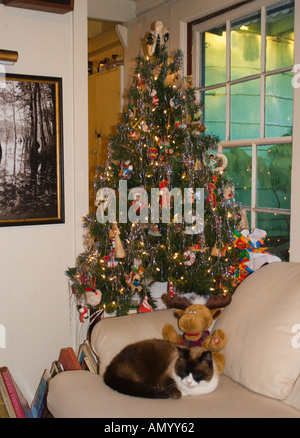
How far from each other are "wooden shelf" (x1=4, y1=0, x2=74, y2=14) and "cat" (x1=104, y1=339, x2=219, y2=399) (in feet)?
5.98

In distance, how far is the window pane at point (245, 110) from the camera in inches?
116

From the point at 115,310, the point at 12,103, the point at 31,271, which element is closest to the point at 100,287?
the point at 115,310

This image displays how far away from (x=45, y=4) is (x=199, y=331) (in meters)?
1.87

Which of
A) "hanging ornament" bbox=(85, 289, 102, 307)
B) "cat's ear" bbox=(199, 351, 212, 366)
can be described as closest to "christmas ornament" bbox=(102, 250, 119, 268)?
"hanging ornament" bbox=(85, 289, 102, 307)

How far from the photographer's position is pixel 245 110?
3.04 metres

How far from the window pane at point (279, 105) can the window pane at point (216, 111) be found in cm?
42

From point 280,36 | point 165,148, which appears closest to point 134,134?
point 165,148

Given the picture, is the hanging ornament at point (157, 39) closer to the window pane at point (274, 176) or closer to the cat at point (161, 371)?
the window pane at point (274, 176)

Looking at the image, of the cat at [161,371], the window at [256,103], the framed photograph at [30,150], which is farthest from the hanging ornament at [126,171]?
the cat at [161,371]

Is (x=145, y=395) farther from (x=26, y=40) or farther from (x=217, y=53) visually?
(x=217, y=53)

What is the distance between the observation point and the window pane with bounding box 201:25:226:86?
3.21 metres

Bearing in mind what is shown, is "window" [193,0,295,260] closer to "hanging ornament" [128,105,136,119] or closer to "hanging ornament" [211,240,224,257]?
"hanging ornament" [211,240,224,257]

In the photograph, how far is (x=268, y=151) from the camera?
2857 mm

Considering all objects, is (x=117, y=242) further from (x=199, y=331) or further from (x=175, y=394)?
(x=175, y=394)
